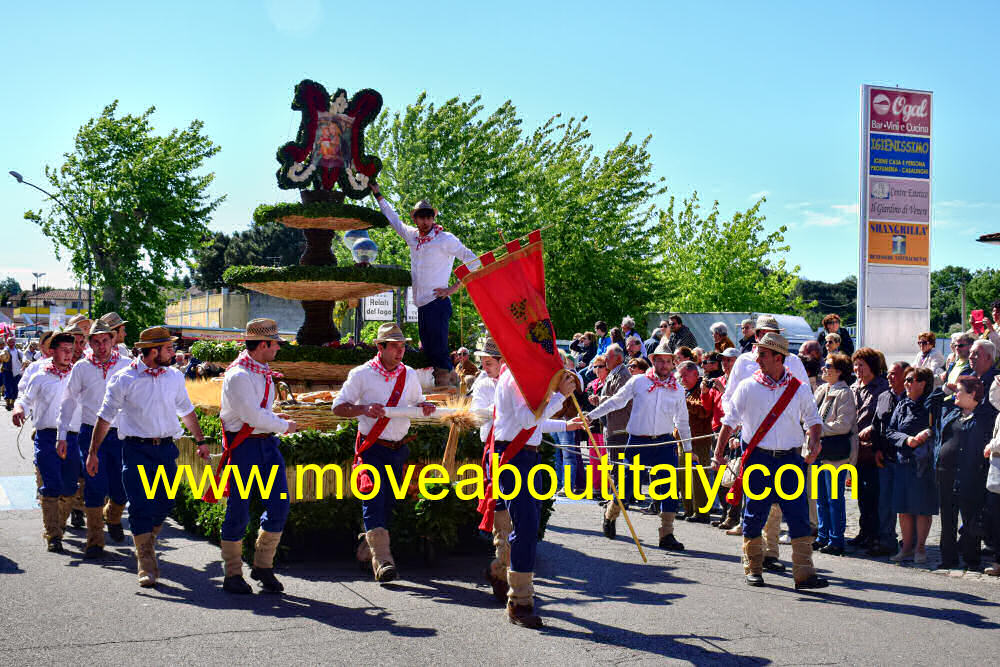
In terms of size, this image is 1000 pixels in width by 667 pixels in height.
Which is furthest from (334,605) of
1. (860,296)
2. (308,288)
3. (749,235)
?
(749,235)

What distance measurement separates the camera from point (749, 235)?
48875 mm

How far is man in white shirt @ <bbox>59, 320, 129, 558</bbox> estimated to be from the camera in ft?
29.6

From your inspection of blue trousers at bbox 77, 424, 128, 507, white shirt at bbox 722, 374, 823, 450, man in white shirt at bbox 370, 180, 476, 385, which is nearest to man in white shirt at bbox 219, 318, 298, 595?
blue trousers at bbox 77, 424, 128, 507

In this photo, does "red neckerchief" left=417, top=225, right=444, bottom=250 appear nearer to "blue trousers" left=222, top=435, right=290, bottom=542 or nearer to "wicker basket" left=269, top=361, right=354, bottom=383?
"wicker basket" left=269, top=361, right=354, bottom=383

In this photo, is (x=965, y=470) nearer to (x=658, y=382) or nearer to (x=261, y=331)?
(x=658, y=382)

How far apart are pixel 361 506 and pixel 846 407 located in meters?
4.92

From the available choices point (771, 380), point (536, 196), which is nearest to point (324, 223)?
point (771, 380)

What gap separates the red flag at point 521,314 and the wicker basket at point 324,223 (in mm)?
4645

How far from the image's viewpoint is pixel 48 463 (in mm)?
9539

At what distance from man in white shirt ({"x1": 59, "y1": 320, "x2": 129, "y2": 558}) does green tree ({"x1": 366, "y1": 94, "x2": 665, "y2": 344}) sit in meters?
21.6

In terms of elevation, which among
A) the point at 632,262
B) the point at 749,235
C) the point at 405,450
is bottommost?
the point at 405,450

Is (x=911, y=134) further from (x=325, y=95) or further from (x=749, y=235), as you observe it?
(x=749, y=235)

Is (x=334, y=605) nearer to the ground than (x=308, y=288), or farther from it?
nearer to the ground

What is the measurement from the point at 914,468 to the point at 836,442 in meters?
0.79
